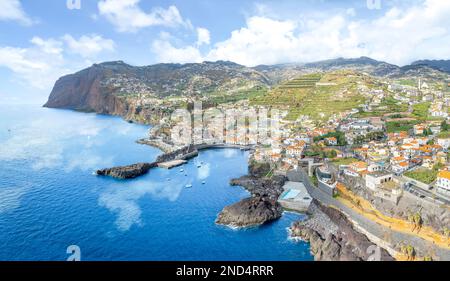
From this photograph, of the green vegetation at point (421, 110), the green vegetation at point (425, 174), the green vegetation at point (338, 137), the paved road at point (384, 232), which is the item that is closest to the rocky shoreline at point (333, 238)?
the paved road at point (384, 232)

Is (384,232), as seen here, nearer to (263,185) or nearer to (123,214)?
(263,185)

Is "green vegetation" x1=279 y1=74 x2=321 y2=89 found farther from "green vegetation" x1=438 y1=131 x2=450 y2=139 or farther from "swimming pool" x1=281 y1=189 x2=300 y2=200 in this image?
"swimming pool" x1=281 y1=189 x2=300 y2=200

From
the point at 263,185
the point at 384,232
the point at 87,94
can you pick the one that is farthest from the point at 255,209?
the point at 87,94

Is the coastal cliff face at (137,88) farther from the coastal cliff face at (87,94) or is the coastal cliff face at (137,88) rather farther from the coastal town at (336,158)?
the coastal town at (336,158)

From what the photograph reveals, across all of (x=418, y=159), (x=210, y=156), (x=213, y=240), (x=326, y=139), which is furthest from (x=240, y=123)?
(x=213, y=240)

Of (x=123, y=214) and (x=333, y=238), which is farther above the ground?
(x=333, y=238)
